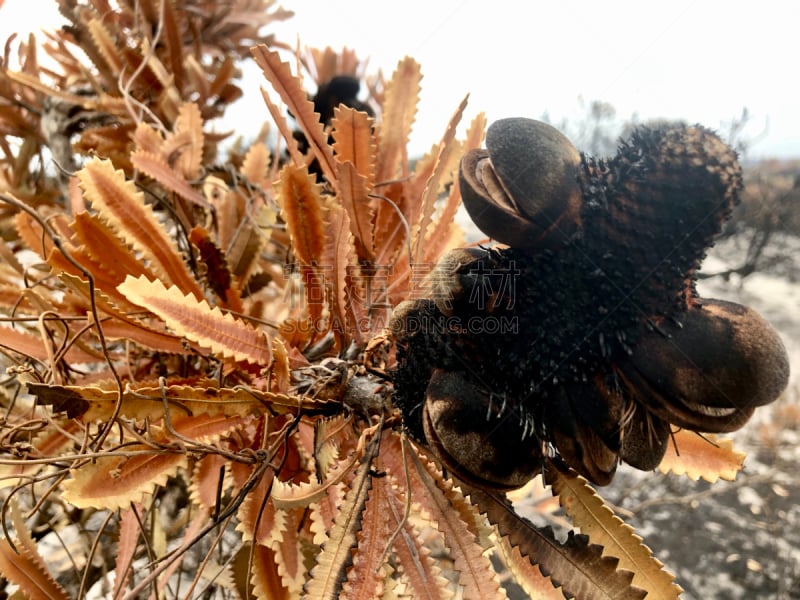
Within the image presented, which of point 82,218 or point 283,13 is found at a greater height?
point 283,13

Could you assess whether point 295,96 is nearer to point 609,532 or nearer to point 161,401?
point 161,401

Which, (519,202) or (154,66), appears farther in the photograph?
(154,66)

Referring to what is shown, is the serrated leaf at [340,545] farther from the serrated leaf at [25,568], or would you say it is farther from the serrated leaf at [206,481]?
the serrated leaf at [25,568]

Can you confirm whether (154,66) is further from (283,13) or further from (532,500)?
(532,500)

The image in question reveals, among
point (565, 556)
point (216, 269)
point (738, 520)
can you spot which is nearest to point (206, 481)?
point (216, 269)

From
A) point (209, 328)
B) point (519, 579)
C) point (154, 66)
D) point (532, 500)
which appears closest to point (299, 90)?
point (209, 328)

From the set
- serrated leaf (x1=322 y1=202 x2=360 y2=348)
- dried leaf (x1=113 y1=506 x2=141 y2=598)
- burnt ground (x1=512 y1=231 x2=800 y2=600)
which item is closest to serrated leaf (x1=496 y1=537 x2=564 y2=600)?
serrated leaf (x1=322 y1=202 x2=360 y2=348)

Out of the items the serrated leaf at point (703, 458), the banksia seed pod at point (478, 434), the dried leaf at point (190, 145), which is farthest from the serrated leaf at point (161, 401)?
the dried leaf at point (190, 145)

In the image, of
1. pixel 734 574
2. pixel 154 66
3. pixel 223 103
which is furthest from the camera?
pixel 734 574
